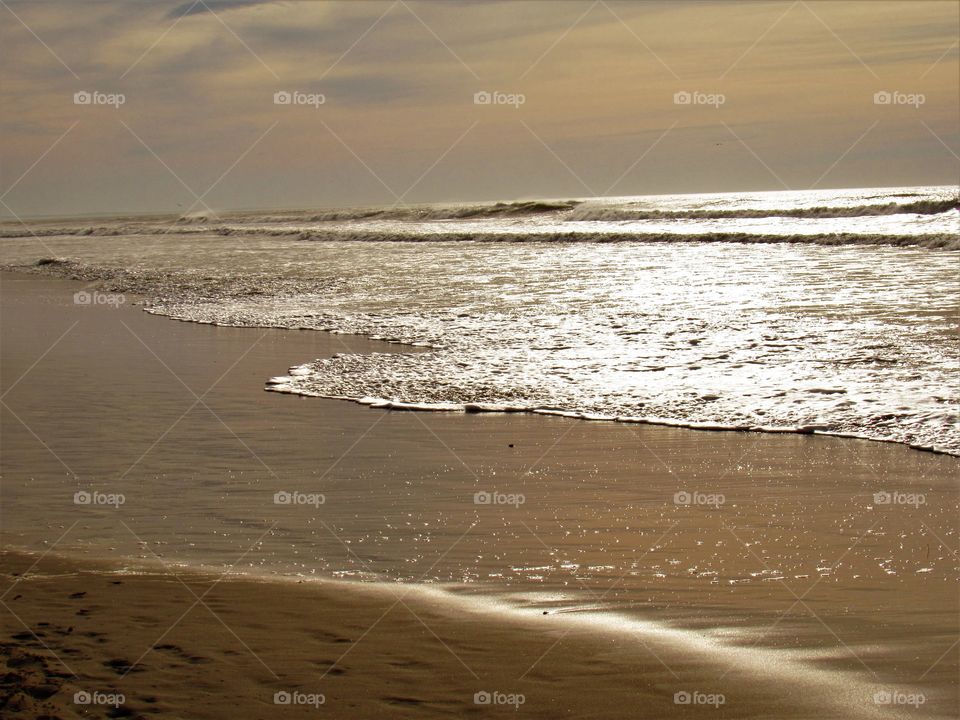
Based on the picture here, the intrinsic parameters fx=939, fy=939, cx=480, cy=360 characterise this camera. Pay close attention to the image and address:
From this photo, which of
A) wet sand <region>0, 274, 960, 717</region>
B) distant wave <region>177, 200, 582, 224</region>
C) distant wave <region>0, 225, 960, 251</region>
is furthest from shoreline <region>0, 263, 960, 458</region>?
distant wave <region>177, 200, 582, 224</region>

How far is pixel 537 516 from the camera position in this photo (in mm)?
5910

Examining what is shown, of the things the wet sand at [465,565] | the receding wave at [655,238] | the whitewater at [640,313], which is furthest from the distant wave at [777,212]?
→ the wet sand at [465,565]

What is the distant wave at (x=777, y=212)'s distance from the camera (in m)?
29.6

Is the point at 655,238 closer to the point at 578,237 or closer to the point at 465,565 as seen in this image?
the point at 578,237

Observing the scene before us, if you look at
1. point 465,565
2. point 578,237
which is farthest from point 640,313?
point 578,237

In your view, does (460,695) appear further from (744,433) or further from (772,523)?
(744,433)

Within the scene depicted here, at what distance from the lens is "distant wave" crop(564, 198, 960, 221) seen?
97.2 ft

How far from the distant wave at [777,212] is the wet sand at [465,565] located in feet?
82.9

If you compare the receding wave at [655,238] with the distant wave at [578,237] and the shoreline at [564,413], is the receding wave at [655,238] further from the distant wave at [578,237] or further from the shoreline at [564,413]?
the shoreline at [564,413]

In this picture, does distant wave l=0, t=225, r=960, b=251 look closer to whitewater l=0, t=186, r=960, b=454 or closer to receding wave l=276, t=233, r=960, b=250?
→ receding wave l=276, t=233, r=960, b=250

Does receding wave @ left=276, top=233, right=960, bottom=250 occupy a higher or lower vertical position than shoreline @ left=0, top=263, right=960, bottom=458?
higher

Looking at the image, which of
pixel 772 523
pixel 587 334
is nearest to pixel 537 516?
pixel 772 523

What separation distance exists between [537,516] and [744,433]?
2.83 metres

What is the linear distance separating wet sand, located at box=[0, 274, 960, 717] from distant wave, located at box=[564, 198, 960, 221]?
25.3m
